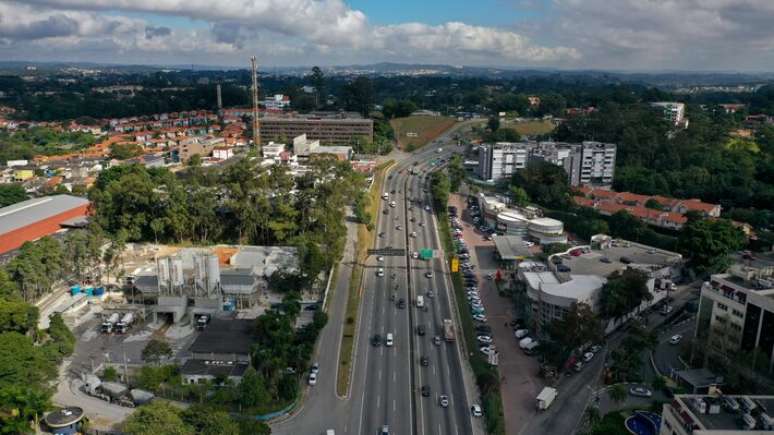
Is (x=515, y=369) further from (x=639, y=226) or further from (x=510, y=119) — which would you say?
(x=510, y=119)

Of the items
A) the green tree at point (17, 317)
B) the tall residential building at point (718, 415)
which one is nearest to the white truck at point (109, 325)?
the green tree at point (17, 317)

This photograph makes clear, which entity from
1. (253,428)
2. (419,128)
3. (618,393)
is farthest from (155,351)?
(419,128)

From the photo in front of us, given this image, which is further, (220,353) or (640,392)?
(220,353)

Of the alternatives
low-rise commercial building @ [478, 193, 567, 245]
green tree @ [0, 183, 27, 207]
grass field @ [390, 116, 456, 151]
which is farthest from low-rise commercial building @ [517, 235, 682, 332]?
green tree @ [0, 183, 27, 207]

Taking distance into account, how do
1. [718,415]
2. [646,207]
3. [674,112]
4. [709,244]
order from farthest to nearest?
[674,112], [646,207], [709,244], [718,415]

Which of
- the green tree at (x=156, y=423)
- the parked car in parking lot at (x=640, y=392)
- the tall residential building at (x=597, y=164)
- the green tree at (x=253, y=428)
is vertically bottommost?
the parked car in parking lot at (x=640, y=392)

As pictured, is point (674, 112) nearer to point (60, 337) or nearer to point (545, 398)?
point (545, 398)

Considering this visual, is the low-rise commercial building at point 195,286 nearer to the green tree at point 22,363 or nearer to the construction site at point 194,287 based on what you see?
the construction site at point 194,287
